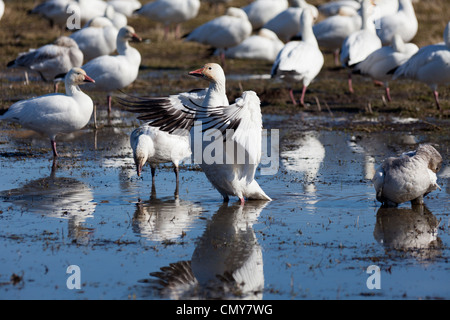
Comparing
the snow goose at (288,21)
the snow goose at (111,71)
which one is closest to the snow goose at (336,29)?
the snow goose at (288,21)

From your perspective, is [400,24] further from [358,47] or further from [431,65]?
[431,65]

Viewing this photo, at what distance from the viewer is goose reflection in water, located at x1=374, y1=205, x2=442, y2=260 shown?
617cm

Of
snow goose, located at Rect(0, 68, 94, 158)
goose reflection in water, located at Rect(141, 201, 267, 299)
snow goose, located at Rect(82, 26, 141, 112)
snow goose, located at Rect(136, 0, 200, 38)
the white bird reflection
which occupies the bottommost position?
goose reflection in water, located at Rect(141, 201, 267, 299)

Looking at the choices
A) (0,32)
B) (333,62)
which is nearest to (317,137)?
(333,62)

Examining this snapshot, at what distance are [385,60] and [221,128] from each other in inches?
326

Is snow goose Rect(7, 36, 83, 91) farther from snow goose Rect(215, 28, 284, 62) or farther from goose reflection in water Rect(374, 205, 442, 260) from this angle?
goose reflection in water Rect(374, 205, 442, 260)

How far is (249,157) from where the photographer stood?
24.6ft

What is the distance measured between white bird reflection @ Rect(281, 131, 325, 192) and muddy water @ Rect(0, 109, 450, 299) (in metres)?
0.03

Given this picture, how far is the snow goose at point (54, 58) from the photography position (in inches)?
607

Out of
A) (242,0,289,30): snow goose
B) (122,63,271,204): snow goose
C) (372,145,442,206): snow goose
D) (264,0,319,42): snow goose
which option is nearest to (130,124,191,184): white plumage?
→ (122,63,271,204): snow goose

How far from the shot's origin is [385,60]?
586 inches

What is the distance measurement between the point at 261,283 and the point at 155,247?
1.18 m
